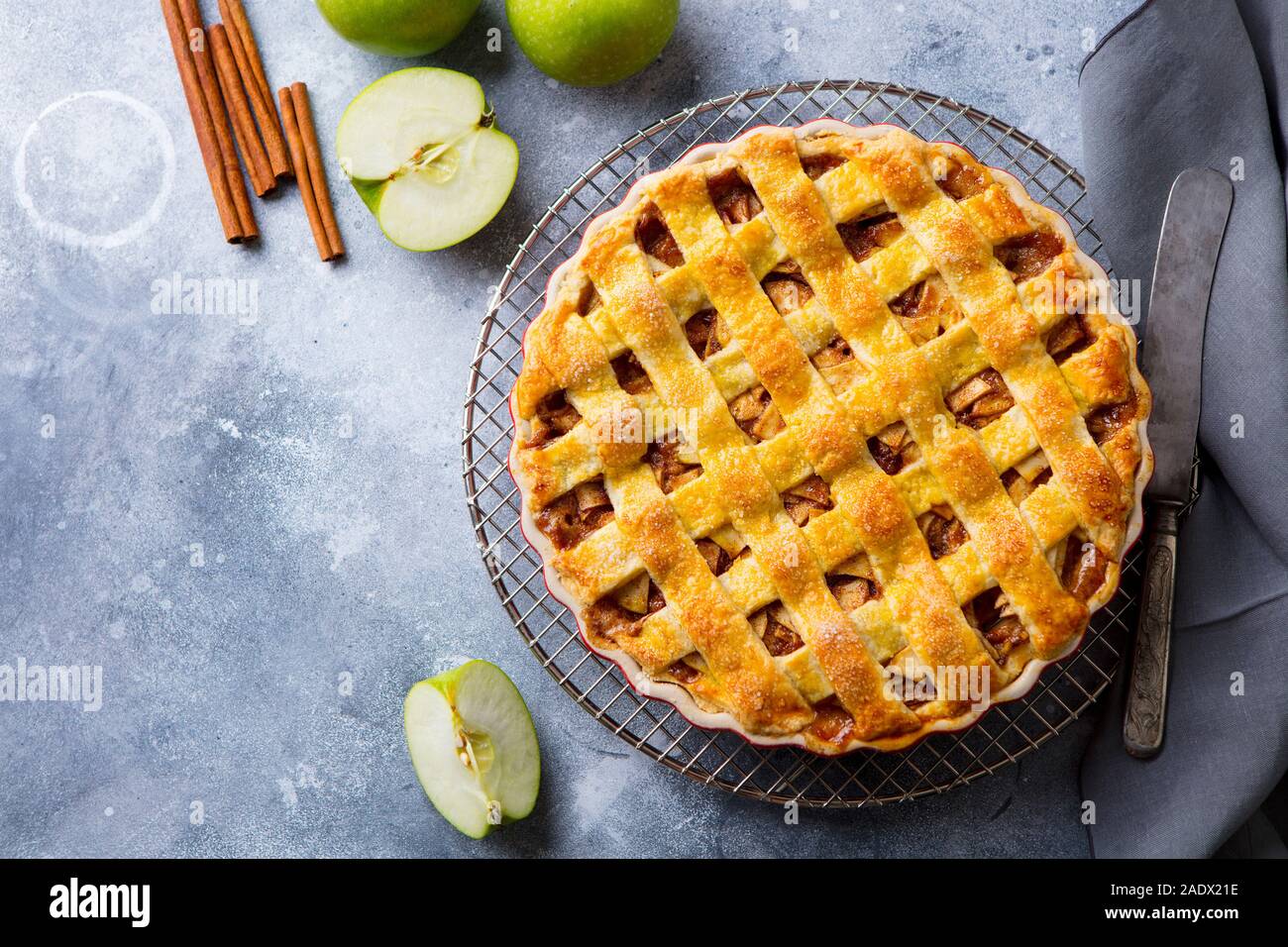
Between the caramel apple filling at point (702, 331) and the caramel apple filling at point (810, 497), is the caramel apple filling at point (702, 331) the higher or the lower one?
the higher one

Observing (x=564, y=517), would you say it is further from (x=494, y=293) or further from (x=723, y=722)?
(x=494, y=293)

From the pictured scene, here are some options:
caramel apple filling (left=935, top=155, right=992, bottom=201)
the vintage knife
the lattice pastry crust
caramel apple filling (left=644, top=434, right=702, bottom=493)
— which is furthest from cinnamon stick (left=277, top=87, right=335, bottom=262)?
the vintage knife

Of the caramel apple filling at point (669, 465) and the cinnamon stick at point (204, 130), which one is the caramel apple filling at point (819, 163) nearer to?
the caramel apple filling at point (669, 465)

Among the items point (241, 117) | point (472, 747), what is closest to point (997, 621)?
point (472, 747)

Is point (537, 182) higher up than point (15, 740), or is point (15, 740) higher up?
point (537, 182)

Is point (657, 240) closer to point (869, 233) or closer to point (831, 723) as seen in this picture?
point (869, 233)

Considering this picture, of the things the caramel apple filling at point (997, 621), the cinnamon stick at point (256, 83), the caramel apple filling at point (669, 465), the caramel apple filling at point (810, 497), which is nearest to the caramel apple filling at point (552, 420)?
the caramel apple filling at point (669, 465)
